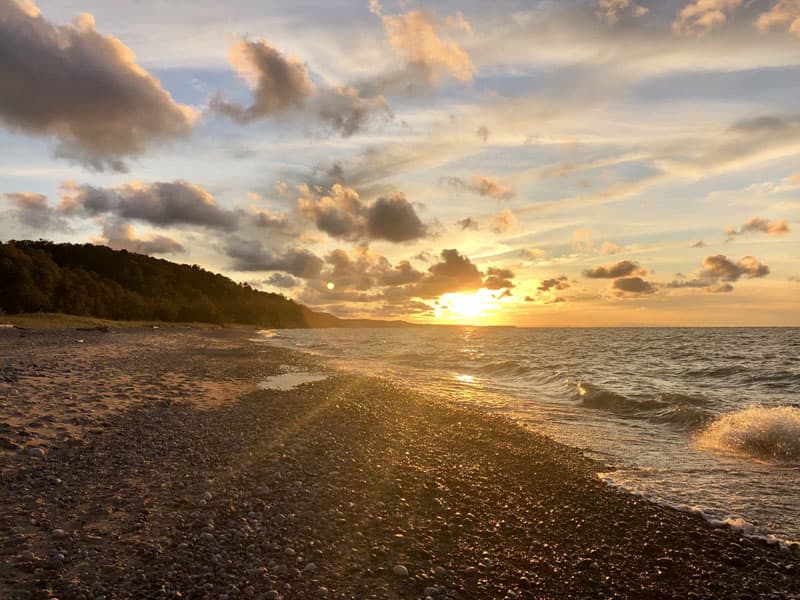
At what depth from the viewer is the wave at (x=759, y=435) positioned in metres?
15.2

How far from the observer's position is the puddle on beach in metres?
26.0

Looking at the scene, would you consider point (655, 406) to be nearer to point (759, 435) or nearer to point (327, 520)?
point (759, 435)

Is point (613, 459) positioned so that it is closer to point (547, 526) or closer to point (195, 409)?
point (547, 526)

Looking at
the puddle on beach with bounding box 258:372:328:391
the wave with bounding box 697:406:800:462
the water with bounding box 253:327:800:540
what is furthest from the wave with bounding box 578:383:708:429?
the puddle on beach with bounding box 258:372:328:391

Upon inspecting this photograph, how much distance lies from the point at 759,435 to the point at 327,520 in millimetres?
16445

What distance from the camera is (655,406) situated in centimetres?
2355

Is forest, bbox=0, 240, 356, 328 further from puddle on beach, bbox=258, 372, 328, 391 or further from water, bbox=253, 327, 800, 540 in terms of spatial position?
water, bbox=253, 327, 800, 540

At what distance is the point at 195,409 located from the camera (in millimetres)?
17828

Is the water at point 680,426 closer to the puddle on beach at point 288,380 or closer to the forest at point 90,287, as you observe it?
the puddle on beach at point 288,380

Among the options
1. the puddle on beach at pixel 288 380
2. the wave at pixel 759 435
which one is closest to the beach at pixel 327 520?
the wave at pixel 759 435

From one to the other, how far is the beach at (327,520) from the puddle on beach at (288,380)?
399 inches

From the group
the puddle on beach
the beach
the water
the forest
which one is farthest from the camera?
the forest

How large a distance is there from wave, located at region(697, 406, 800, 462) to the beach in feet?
21.8

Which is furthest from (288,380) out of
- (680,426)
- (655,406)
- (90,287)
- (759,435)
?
(90,287)
